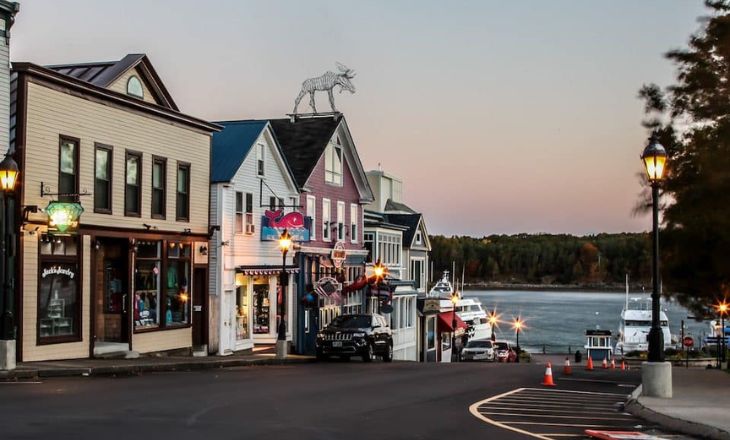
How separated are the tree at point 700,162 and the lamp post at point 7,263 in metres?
16.1

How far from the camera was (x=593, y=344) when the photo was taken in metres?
83.6

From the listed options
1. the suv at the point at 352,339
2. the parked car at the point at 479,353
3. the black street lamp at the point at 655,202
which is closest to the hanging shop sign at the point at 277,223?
the suv at the point at 352,339

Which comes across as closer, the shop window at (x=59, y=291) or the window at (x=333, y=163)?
the shop window at (x=59, y=291)

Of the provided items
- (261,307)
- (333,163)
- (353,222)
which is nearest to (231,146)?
(261,307)

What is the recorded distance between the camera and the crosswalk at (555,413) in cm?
1498

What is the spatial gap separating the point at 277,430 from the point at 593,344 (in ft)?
241

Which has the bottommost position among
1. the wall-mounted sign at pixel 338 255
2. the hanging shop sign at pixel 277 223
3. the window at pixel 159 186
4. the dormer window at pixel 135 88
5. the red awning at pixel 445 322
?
the red awning at pixel 445 322

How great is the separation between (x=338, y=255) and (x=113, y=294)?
17.1 metres

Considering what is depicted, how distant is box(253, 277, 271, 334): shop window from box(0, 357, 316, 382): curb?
18.8ft

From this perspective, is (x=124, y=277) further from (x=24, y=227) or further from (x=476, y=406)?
(x=476, y=406)

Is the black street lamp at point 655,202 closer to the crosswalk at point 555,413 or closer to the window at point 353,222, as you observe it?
the crosswalk at point 555,413

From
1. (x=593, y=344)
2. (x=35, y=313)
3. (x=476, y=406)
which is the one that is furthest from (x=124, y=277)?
(x=593, y=344)

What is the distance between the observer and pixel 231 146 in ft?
126

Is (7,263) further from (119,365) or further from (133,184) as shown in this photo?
(133,184)
